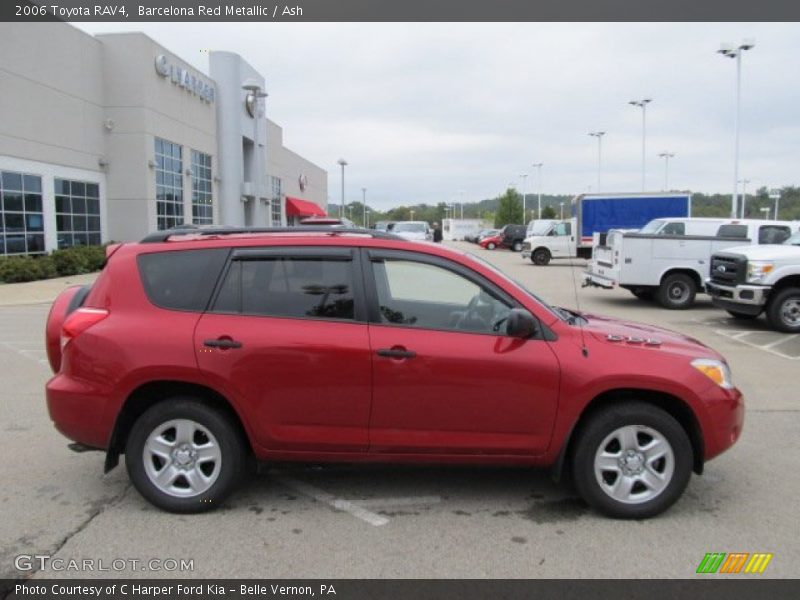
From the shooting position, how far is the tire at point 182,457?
4.05 m

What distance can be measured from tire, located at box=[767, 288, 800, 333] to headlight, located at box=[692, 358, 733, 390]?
8.43 meters

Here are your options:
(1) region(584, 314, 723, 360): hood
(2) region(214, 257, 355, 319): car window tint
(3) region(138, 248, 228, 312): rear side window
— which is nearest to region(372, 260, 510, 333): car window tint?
(2) region(214, 257, 355, 319): car window tint

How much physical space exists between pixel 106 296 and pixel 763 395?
21.6ft

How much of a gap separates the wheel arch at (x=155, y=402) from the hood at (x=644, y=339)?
231cm

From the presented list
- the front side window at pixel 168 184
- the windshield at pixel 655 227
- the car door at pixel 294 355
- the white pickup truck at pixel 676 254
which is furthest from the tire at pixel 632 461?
the front side window at pixel 168 184

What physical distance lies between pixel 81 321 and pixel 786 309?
37.0 feet

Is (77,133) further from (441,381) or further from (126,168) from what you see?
(441,381)

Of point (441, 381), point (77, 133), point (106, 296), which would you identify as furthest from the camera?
point (77, 133)

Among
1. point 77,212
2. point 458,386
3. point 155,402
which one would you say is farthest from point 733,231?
point 77,212

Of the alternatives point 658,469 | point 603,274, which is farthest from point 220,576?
point 603,274

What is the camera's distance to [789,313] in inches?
449

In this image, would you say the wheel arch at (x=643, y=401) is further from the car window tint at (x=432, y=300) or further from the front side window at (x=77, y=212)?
the front side window at (x=77, y=212)

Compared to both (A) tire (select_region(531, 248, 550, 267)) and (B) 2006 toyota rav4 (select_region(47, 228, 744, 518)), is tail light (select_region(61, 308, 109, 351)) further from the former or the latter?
(A) tire (select_region(531, 248, 550, 267))

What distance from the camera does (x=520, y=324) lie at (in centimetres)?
393
